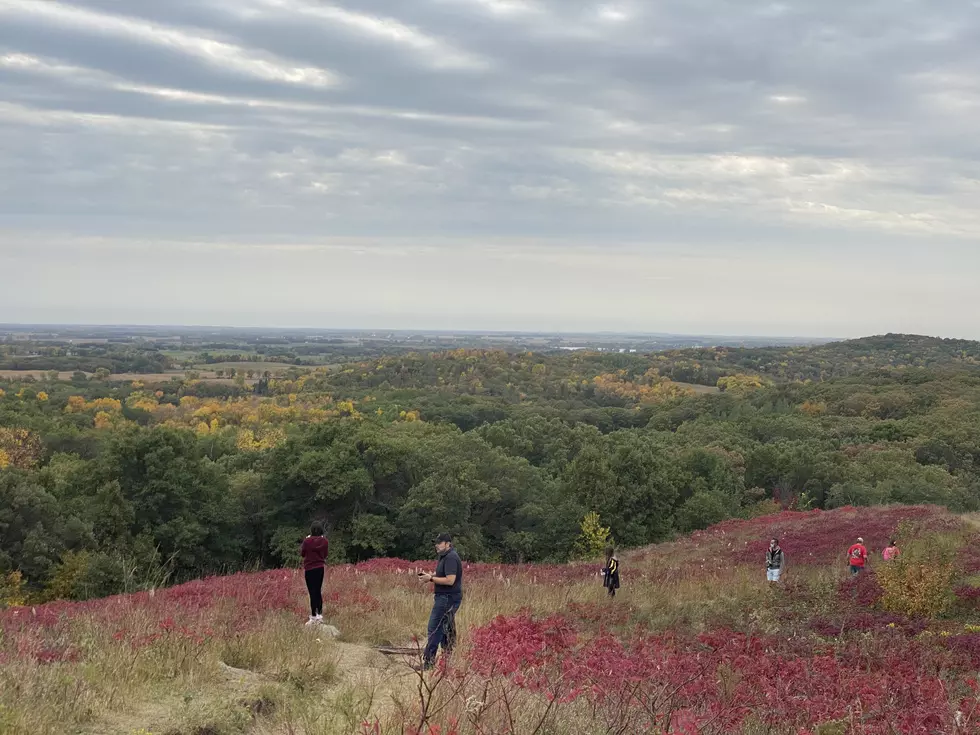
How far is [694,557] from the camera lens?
69.1 ft

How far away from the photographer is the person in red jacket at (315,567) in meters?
10.6

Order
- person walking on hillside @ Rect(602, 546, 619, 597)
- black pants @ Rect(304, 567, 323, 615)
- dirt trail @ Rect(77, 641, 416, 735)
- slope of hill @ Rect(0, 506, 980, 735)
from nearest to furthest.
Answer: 1. slope of hill @ Rect(0, 506, 980, 735)
2. dirt trail @ Rect(77, 641, 416, 735)
3. black pants @ Rect(304, 567, 323, 615)
4. person walking on hillside @ Rect(602, 546, 619, 597)

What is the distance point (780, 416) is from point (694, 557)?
74507mm

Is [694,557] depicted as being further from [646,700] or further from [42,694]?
[42,694]

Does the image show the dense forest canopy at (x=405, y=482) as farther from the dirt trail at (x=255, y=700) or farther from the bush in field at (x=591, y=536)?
the dirt trail at (x=255, y=700)

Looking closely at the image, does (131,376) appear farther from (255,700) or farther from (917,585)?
(255,700)

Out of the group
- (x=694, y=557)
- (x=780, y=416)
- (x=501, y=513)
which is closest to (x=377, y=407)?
(x=780, y=416)

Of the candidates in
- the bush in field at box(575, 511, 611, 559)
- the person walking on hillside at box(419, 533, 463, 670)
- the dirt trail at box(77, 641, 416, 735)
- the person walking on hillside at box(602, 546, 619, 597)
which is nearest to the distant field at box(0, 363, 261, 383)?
the bush in field at box(575, 511, 611, 559)

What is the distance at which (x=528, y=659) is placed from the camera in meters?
7.56

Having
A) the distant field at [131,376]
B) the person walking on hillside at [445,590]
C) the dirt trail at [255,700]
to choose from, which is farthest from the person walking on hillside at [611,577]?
the distant field at [131,376]

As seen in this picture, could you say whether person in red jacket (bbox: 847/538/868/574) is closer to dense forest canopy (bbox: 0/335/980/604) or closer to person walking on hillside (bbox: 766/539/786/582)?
person walking on hillside (bbox: 766/539/786/582)

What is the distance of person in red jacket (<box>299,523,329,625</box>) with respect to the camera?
34.7 feet

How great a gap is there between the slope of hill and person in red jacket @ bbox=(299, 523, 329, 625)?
399 millimetres

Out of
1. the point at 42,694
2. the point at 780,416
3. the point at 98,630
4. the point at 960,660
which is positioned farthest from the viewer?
the point at 780,416
